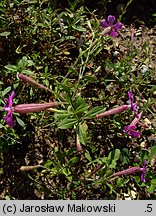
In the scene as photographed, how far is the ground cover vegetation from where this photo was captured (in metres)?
2.39

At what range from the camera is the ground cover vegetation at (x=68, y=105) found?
239 centimetres

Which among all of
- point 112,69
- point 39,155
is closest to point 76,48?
point 112,69

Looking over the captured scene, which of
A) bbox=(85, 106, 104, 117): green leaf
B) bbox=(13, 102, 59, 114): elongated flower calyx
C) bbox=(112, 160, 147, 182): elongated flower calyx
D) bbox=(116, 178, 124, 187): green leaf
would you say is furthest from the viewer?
bbox=(116, 178, 124, 187): green leaf

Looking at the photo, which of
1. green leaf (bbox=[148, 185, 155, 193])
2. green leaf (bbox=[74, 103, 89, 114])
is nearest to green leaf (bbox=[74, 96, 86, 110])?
green leaf (bbox=[74, 103, 89, 114])

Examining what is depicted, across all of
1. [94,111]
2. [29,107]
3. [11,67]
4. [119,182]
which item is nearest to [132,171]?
[119,182]

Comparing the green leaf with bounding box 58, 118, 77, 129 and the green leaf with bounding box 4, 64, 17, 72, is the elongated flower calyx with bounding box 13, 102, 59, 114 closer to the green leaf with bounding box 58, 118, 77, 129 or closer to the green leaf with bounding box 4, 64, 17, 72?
the green leaf with bounding box 58, 118, 77, 129

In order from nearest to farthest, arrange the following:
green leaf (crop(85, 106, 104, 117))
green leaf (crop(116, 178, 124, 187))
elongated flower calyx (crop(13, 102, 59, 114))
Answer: elongated flower calyx (crop(13, 102, 59, 114)) → green leaf (crop(85, 106, 104, 117)) → green leaf (crop(116, 178, 124, 187))

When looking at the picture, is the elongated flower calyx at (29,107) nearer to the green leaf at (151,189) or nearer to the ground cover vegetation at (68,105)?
the ground cover vegetation at (68,105)

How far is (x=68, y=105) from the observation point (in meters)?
2.24

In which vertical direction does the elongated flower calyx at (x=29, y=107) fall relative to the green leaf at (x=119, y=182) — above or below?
above

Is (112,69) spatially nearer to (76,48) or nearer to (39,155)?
(76,48)

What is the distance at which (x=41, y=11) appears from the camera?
8.68 ft

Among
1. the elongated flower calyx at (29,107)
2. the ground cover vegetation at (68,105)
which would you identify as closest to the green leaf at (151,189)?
the ground cover vegetation at (68,105)

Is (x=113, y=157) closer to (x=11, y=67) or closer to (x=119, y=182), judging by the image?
(x=119, y=182)
